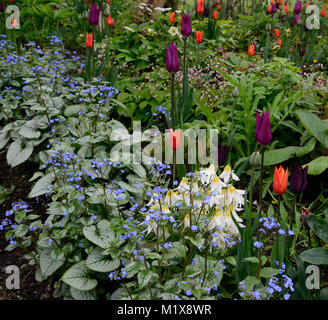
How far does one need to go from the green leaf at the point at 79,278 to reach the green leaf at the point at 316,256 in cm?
96

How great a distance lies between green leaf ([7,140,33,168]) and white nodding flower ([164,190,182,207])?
50.1 inches

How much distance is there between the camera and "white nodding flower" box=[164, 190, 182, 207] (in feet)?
5.99

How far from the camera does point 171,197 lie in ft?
6.08

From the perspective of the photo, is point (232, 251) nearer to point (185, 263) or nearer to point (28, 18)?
point (185, 263)

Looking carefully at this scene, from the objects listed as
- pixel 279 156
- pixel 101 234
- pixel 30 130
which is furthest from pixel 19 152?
pixel 279 156

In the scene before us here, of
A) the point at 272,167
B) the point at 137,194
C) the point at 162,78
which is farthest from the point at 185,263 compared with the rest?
the point at 162,78

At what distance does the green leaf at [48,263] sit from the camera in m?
1.90

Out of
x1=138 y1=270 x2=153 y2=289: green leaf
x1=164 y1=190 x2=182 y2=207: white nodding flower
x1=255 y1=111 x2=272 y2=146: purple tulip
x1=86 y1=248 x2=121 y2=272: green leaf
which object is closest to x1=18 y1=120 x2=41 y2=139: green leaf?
x1=86 y1=248 x2=121 y2=272: green leaf

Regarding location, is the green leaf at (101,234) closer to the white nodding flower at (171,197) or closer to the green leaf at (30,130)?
the white nodding flower at (171,197)

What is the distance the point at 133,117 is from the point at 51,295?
177 centimetres

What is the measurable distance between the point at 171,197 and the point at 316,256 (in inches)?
27.5

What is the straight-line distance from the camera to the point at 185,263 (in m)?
1.71

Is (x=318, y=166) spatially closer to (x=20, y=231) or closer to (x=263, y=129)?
(x=263, y=129)

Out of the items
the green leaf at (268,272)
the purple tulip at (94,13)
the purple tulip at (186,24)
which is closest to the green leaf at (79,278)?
the green leaf at (268,272)
